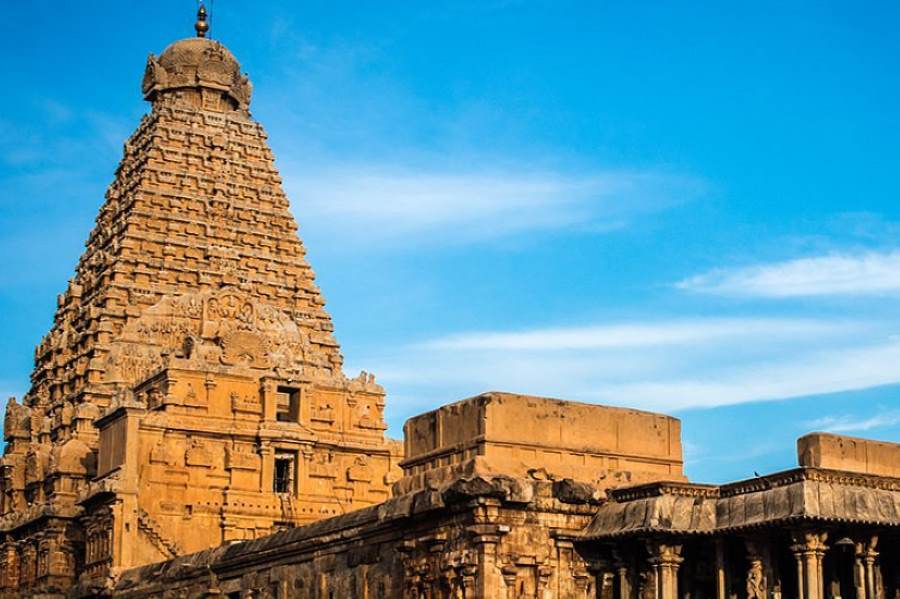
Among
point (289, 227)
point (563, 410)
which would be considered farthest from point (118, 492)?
point (563, 410)

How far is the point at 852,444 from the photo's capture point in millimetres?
32875

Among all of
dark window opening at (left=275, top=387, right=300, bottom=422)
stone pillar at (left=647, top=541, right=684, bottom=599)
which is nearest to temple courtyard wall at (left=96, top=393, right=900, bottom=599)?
stone pillar at (left=647, top=541, right=684, bottom=599)

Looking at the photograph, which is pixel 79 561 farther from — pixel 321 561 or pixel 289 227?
pixel 321 561

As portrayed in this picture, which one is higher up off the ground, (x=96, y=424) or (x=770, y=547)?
(x=96, y=424)

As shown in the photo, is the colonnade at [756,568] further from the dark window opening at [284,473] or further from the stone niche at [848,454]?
the dark window opening at [284,473]

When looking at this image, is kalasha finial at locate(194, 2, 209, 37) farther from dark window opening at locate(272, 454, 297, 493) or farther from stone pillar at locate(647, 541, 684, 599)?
stone pillar at locate(647, 541, 684, 599)

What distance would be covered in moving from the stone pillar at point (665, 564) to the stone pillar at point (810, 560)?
112 inches

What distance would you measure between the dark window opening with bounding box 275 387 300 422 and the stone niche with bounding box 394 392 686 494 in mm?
26354

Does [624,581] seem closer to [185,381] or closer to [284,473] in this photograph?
[185,381]

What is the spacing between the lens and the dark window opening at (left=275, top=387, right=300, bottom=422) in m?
62.6

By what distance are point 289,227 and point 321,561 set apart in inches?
1384

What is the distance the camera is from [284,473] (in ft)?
202

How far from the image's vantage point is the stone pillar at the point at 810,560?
30172 millimetres

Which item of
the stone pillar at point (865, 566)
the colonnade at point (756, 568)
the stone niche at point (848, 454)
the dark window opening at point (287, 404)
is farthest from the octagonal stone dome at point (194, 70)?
the stone pillar at point (865, 566)
